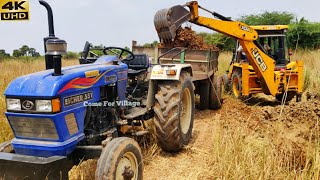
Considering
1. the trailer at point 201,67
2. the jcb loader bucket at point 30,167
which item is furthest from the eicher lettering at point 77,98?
the trailer at point 201,67

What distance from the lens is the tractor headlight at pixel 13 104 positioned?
2889 mm

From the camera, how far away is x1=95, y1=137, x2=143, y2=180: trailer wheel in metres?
2.81

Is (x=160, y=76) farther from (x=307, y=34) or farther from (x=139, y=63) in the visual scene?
(x=307, y=34)

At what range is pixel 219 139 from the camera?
346 centimetres

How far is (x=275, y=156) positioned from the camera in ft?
10.00

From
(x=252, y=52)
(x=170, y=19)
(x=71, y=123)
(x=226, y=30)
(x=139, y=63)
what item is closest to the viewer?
(x=71, y=123)

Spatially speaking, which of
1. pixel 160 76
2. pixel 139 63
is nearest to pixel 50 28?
pixel 160 76

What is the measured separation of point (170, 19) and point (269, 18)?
26.6 metres

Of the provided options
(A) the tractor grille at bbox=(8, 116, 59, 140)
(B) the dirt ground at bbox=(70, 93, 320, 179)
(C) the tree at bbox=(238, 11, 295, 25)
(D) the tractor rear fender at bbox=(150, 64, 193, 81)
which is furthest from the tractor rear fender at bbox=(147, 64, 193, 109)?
(C) the tree at bbox=(238, 11, 295, 25)

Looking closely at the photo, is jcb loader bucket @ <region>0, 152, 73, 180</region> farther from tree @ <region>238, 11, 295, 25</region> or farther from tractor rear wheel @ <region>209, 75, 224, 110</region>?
tree @ <region>238, 11, 295, 25</region>

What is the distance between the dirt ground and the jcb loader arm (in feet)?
5.71

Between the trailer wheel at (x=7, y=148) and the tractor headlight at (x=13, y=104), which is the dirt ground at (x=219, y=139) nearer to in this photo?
the trailer wheel at (x=7, y=148)

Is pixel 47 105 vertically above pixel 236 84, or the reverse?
pixel 47 105

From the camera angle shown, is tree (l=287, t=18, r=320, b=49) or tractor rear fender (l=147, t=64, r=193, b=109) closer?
tractor rear fender (l=147, t=64, r=193, b=109)
